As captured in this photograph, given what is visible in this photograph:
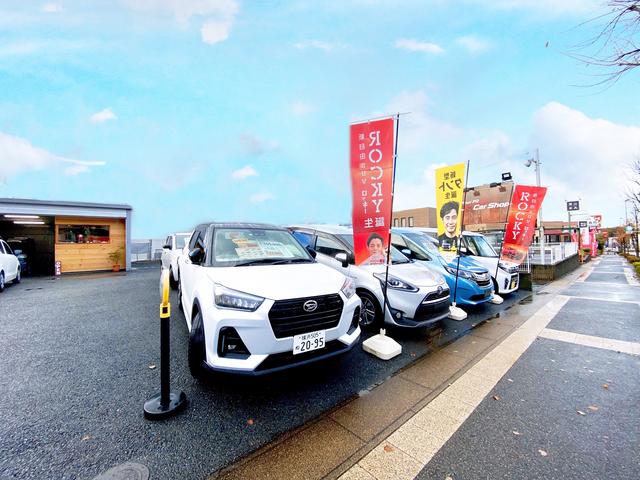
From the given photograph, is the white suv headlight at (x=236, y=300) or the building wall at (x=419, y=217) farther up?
the building wall at (x=419, y=217)

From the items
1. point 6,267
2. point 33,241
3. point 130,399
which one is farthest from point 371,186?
point 33,241

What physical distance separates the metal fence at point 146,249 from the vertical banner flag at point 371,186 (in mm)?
16455

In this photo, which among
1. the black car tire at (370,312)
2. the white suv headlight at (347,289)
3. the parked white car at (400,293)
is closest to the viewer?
the white suv headlight at (347,289)

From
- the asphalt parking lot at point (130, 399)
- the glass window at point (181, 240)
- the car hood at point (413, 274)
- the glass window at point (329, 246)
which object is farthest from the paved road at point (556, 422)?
the glass window at point (181, 240)

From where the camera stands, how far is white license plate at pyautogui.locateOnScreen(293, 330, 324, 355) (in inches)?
91.7

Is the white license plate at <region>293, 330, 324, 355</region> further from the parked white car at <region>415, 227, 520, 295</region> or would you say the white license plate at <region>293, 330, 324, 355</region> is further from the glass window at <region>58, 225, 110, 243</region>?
the glass window at <region>58, 225, 110, 243</region>

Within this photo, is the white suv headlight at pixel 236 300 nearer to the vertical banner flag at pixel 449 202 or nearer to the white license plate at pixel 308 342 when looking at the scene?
the white license plate at pixel 308 342

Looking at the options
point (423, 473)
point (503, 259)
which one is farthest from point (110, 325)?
point (503, 259)

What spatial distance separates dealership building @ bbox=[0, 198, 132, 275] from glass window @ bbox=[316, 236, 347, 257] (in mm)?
11315

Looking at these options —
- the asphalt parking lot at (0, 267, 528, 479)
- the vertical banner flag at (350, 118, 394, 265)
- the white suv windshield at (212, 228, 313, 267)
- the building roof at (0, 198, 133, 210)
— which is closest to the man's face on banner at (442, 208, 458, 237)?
the asphalt parking lot at (0, 267, 528, 479)

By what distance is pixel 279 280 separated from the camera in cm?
254

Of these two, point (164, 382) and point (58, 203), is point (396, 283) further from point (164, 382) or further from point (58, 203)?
point (58, 203)

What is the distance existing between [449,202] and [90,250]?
1477 cm

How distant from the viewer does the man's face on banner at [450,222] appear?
6.38m
